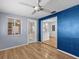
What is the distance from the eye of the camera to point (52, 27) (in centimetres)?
1051

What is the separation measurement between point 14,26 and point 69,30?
368 cm

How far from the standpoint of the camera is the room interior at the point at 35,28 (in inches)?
120

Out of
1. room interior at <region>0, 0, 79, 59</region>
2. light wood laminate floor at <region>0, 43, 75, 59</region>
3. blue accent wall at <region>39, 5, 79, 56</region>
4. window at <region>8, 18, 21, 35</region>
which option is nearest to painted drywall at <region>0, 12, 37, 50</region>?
room interior at <region>0, 0, 79, 59</region>

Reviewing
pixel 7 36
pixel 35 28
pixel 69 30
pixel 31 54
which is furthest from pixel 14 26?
pixel 69 30

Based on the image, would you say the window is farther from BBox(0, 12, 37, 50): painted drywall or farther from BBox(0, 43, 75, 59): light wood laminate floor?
BBox(0, 43, 75, 59): light wood laminate floor

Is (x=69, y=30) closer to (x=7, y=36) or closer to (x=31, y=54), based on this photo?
(x=31, y=54)

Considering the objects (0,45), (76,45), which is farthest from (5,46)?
(76,45)

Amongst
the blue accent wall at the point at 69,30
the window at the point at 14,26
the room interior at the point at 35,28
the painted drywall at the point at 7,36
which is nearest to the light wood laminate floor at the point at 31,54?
the room interior at the point at 35,28

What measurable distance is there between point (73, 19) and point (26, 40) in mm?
3869

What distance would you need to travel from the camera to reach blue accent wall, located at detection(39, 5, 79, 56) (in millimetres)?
3244

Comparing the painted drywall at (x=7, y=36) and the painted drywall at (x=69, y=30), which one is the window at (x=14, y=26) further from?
the painted drywall at (x=69, y=30)

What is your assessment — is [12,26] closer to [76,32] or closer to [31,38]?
[31,38]

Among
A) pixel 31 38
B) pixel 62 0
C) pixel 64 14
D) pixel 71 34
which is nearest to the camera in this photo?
pixel 62 0

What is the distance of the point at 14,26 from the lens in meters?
5.10
